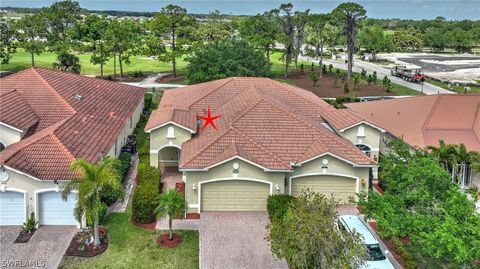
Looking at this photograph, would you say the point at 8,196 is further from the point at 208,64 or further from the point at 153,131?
the point at 208,64

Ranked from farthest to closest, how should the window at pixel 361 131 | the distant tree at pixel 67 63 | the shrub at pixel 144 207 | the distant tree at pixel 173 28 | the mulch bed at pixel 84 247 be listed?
the distant tree at pixel 173 28
the distant tree at pixel 67 63
the window at pixel 361 131
the shrub at pixel 144 207
the mulch bed at pixel 84 247

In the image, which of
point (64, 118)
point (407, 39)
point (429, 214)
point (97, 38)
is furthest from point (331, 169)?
point (407, 39)

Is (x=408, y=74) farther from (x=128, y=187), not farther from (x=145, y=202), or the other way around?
(x=145, y=202)

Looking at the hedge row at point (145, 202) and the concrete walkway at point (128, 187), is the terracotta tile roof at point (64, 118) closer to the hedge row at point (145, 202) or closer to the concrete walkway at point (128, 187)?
the concrete walkway at point (128, 187)

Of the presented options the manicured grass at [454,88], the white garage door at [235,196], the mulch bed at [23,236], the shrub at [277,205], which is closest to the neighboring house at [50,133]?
the mulch bed at [23,236]

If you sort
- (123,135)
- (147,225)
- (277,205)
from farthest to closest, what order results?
(123,135) → (147,225) → (277,205)

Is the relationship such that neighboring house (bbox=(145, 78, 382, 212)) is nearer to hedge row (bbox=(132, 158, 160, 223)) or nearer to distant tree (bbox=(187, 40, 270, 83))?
hedge row (bbox=(132, 158, 160, 223))
